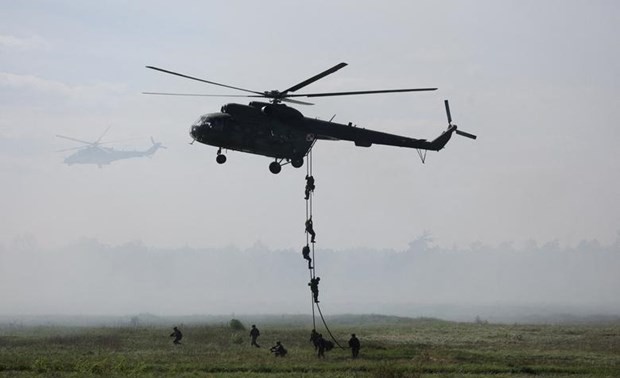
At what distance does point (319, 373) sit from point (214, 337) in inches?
812

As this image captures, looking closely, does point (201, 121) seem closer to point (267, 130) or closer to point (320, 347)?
point (267, 130)

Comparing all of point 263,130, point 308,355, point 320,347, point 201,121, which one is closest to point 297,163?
point 263,130

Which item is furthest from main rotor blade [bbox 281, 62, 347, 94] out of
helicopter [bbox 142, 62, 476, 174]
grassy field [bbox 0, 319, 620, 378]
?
grassy field [bbox 0, 319, 620, 378]

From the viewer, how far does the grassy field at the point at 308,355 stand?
38031mm

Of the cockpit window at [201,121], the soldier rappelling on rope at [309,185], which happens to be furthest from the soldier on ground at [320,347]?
the cockpit window at [201,121]

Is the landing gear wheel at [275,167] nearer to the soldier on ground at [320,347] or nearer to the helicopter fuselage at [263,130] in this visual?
the helicopter fuselage at [263,130]

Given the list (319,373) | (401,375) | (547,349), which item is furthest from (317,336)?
(547,349)

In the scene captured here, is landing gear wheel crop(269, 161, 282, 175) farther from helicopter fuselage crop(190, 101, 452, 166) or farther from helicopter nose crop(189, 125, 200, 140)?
helicopter nose crop(189, 125, 200, 140)

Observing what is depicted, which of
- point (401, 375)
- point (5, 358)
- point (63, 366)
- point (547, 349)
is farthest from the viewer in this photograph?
point (547, 349)

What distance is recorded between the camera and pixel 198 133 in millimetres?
40000

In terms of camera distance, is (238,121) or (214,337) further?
(214,337)

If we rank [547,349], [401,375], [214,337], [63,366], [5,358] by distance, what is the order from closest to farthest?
[401,375] < [63,366] < [5,358] < [547,349] < [214,337]

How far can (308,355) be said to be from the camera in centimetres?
4475

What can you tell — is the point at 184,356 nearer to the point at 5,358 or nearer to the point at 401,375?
the point at 5,358
